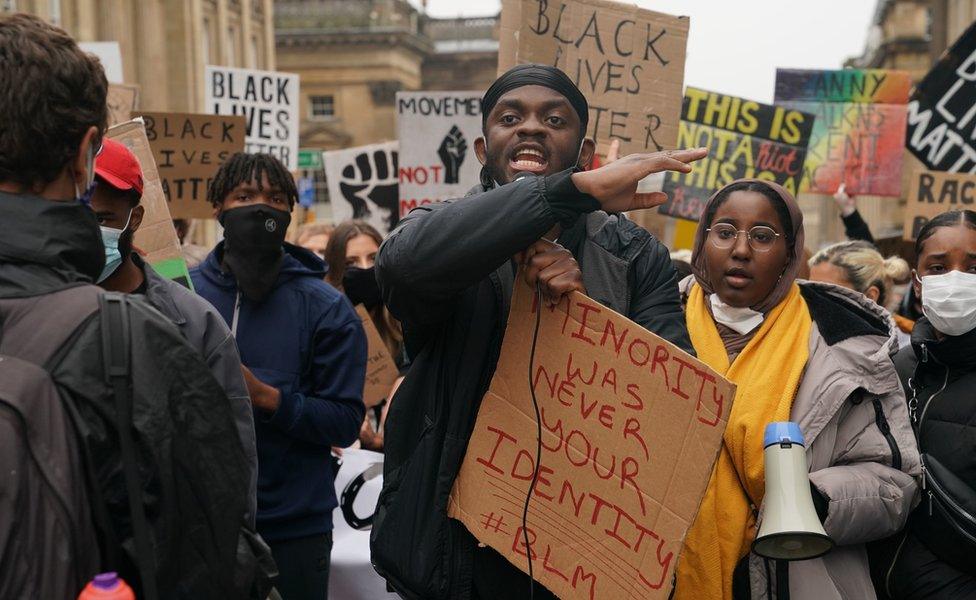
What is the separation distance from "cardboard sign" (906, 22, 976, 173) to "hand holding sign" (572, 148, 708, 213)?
20.0 feet

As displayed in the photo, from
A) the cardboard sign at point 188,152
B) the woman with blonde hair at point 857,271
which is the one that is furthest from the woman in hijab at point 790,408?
the cardboard sign at point 188,152

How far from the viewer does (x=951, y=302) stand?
12.8ft

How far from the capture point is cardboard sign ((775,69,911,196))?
365 inches

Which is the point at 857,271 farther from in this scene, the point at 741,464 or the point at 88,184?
the point at 88,184

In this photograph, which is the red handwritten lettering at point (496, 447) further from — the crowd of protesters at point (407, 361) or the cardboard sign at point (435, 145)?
the cardboard sign at point (435, 145)

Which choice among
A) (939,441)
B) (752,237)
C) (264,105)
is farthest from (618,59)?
(264,105)

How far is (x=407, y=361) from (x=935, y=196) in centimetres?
560

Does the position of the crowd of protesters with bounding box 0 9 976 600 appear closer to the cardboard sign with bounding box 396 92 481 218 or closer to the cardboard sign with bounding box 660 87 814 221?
the cardboard sign with bounding box 396 92 481 218

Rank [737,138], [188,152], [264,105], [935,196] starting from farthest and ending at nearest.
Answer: [264,105] < [737,138] < [935,196] < [188,152]

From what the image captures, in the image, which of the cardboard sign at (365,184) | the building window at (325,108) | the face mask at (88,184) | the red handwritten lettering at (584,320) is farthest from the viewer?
the building window at (325,108)

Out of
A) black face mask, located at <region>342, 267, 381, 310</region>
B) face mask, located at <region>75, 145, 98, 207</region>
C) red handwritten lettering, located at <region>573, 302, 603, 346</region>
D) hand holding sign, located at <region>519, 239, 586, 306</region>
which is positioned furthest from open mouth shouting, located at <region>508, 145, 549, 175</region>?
black face mask, located at <region>342, 267, 381, 310</region>

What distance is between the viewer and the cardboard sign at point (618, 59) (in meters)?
5.53

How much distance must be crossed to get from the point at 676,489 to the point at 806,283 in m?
1.33

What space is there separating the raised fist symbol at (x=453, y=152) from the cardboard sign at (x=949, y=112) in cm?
310
